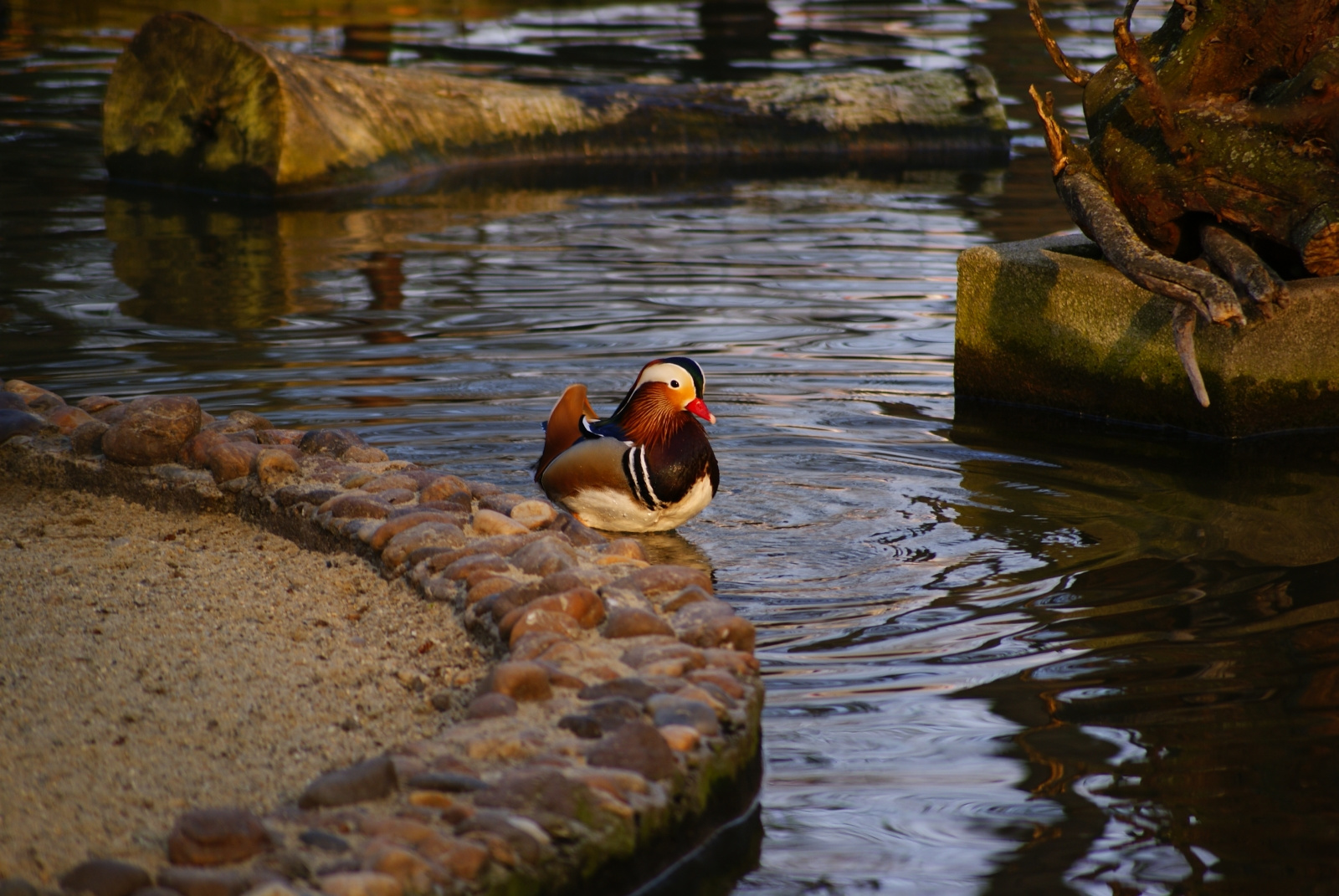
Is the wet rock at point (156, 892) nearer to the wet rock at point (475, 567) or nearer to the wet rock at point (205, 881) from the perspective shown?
the wet rock at point (205, 881)

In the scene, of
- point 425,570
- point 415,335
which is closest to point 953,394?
point 415,335

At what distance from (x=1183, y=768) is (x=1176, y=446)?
3002 millimetres

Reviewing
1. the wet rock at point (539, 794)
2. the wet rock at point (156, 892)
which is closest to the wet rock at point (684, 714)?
the wet rock at point (539, 794)

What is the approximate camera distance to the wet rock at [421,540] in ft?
14.1

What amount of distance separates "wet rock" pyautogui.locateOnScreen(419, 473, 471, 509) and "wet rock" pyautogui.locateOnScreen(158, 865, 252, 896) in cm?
214

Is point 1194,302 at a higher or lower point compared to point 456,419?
higher

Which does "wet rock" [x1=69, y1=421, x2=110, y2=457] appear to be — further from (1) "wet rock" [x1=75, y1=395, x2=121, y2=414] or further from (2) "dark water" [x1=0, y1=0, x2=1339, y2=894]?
(2) "dark water" [x1=0, y1=0, x2=1339, y2=894]

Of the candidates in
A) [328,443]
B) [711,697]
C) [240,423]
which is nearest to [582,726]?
[711,697]

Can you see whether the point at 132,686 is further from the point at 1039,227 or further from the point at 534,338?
the point at 1039,227

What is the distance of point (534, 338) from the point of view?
7.86m

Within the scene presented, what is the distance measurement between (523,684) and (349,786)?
0.54m

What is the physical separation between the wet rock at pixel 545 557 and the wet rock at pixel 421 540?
0.24 metres

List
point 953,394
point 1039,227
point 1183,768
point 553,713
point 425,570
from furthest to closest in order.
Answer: point 1039,227 → point 953,394 → point 425,570 → point 1183,768 → point 553,713

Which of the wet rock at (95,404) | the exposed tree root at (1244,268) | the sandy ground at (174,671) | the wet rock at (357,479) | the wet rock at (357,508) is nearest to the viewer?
the sandy ground at (174,671)
